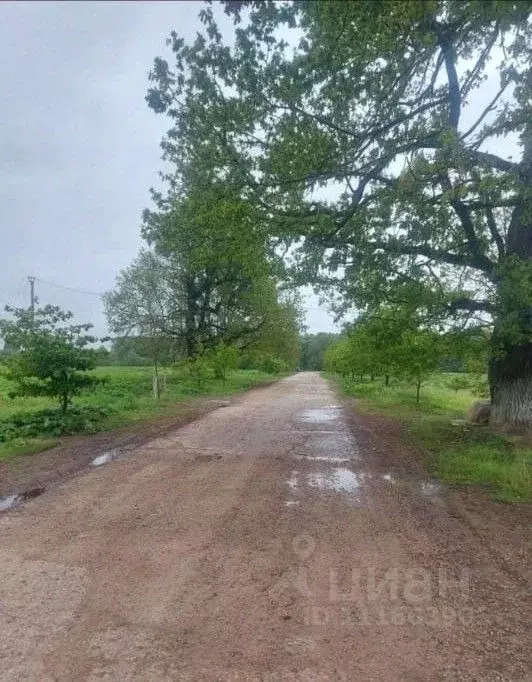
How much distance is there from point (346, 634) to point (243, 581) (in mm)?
946

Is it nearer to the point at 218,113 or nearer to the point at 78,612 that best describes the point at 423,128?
the point at 218,113

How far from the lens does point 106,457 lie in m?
8.38

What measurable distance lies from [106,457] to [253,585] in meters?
5.21

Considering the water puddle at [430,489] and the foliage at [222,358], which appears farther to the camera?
the foliage at [222,358]

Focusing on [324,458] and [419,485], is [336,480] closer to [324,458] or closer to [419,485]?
[419,485]

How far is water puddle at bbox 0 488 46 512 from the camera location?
5766mm

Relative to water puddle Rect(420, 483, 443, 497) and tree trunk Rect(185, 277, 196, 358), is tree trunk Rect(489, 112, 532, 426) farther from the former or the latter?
tree trunk Rect(185, 277, 196, 358)

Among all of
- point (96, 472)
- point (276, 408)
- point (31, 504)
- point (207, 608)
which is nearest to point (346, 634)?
point (207, 608)

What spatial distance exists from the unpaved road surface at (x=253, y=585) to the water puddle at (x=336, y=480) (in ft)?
0.23

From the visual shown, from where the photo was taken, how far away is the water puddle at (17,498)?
5.77 m

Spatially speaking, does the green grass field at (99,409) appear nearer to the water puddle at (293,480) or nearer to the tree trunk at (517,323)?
the water puddle at (293,480)

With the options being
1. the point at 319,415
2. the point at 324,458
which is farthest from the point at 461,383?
the point at 324,458

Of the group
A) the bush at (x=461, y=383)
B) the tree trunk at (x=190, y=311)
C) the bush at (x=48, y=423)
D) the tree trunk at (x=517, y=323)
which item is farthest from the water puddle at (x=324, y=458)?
the tree trunk at (x=190, y=311)

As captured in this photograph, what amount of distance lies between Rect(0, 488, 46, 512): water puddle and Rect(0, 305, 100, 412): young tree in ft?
16.8
